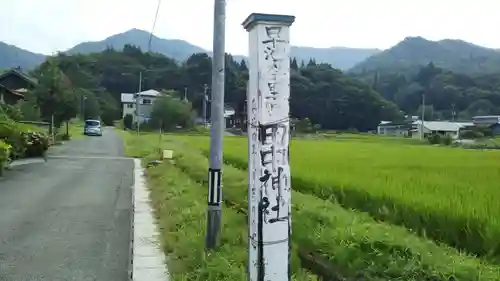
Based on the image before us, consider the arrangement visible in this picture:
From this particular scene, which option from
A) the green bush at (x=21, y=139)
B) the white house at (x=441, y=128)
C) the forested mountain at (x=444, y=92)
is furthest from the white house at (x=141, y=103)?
the green bush at (x=21, y=139)

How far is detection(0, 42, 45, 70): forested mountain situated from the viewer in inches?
4702

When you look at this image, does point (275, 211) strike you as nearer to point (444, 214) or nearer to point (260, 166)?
point (260, 166)

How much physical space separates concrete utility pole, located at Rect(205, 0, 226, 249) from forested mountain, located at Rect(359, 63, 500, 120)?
6479 cm

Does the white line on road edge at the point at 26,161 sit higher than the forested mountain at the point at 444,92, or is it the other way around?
the forested mountain at the point at 444,92

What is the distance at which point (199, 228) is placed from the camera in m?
6.91

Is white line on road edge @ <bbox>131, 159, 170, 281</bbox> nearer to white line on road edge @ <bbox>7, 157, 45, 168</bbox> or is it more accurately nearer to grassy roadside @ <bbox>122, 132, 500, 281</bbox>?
grassy roadside @ <bbox>122, 132, 500, 281</bbox>

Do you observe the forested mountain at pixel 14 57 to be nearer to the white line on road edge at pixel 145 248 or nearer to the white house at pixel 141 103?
the white house at pixel 141 103

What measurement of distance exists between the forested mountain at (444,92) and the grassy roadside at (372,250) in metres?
63.9

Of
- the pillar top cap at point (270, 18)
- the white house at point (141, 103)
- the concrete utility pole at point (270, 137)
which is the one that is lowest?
the concrete utility pole at point (270, 137)

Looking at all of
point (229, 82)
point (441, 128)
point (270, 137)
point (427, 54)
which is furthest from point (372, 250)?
point (427, 54)

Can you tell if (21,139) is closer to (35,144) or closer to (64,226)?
(35,144)

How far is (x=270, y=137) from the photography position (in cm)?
345

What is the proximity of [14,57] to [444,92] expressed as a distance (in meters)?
99.1

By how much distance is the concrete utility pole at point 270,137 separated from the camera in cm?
344
